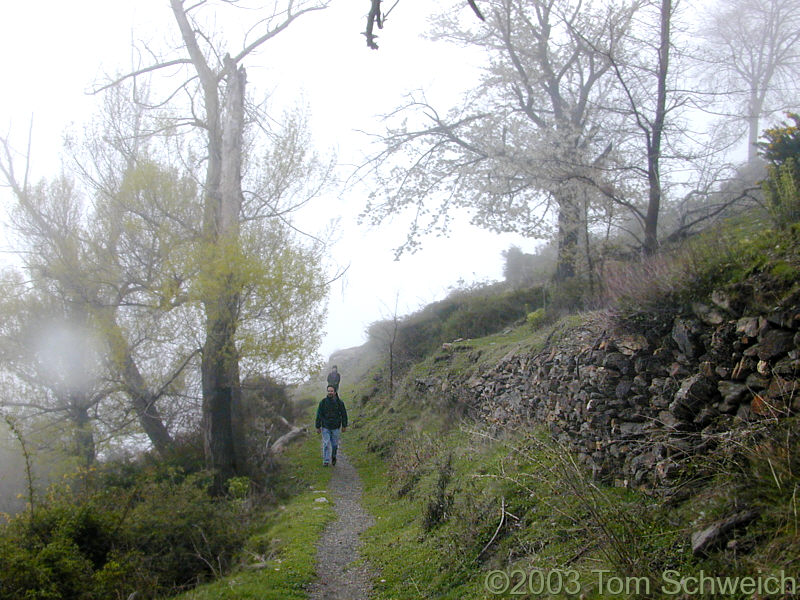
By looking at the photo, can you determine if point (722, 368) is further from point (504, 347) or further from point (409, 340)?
point (409, 340)

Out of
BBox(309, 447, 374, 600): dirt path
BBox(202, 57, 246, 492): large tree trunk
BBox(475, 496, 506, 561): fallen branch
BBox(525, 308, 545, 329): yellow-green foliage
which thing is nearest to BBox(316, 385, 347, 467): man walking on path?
BBox(309, 447, 374, 600): dirt path

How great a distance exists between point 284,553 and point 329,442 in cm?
573

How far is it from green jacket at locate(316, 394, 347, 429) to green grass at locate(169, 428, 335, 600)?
1144mm

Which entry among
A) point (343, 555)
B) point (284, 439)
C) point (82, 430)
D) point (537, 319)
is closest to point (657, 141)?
point (537, 319)

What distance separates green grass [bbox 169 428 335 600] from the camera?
5.59 meters

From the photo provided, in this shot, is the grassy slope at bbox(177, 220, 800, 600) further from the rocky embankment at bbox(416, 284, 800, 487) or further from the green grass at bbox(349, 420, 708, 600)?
the rocky embankment at bbox(416, 284, 800, 487)

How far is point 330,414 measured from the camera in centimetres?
1221

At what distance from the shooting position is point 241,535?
26.0 feet

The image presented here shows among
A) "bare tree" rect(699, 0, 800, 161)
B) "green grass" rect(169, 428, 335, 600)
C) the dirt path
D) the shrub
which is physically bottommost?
the dirt path

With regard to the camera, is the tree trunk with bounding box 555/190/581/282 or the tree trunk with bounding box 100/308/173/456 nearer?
the tree trunk with bounding box 555/190/581/282

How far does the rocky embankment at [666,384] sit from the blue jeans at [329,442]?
584cm

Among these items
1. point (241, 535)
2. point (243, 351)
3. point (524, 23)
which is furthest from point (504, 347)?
point (524, 23)

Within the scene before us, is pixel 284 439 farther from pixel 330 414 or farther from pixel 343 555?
pixel 343 555

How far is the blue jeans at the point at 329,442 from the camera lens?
492 inches
